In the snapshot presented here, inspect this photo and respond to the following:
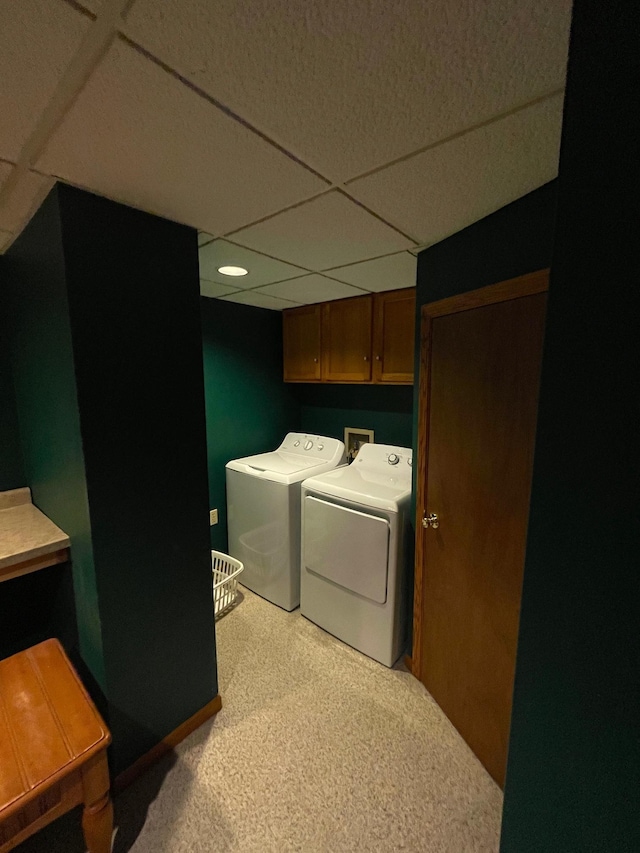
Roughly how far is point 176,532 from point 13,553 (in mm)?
539

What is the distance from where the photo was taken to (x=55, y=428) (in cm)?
137

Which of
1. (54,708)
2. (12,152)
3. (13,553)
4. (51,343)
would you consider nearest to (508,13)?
(12,152)

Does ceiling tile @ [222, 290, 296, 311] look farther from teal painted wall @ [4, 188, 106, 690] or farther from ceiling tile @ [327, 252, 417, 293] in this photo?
teal painted wall @ [4, 188, 106, 690]

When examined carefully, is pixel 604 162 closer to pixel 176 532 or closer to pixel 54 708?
pixel 176 532

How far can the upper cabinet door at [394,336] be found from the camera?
2.38 meters

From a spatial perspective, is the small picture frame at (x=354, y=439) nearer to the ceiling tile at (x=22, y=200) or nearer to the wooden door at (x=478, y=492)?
the wooden door at (x=478, y=492)

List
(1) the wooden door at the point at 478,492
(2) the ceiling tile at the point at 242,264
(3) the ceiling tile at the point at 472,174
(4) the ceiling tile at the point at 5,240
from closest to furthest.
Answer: (3) the ceiling tile at the point at 472,174 < (1) the wooden door at the point at 478,492 < (4) the ceiling tile at the point at 5,240 < (2) the ceiling tile at the point at 242,264

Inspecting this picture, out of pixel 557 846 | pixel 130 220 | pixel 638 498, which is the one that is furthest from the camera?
pixel 130 220

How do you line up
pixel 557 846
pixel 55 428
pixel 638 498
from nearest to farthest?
pixel 638 498
pixel 557 846
pixel 55 428

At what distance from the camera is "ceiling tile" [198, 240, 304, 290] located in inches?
65.3

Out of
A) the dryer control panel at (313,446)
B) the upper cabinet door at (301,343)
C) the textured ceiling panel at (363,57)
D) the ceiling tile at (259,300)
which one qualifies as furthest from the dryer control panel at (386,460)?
the textured ceiling panel at (363,57)

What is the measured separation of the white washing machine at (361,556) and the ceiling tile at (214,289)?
138cm

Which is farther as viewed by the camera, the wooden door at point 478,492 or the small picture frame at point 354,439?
the small picture frame at point 354,439

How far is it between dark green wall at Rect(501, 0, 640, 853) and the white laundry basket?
2.05m
